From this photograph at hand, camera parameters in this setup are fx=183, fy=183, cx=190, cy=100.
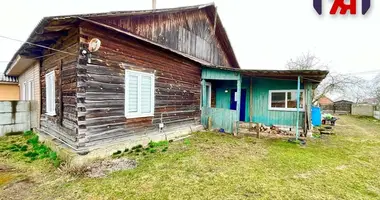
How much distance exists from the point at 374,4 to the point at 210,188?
26.9 feet

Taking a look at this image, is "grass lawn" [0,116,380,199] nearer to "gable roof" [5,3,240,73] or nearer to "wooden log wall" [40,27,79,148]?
"wooden log wall" [40,27,79,148]

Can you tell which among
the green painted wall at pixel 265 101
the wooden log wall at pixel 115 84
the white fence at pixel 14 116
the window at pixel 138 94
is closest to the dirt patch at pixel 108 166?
the wooden log wall at pixel 115 84

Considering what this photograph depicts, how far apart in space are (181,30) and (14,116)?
26.4 feet

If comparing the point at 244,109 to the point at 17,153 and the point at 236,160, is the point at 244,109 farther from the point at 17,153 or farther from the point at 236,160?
the point at 17,153

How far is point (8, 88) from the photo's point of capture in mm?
12828

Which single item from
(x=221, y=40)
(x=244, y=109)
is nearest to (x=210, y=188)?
(x=244, y=109)

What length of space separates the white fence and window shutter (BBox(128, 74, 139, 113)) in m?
5.93

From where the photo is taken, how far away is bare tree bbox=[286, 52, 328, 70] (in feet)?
75.3

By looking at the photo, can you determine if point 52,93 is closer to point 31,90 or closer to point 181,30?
point 31,90

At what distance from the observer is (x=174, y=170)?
4289mm

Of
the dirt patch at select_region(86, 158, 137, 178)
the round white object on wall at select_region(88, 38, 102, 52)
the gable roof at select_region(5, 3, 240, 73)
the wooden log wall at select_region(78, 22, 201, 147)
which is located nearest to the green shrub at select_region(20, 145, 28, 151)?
the wooden log wall at select_region(78, 22, 201, 147)

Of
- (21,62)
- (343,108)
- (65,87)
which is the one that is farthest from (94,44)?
(343,108)

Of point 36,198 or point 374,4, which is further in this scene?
point 374,4

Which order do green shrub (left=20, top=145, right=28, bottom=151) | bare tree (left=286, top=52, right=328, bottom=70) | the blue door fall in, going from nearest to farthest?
green shrub (left=20, top=145, right=28, bottom=151), the blue door, bare tree (left=286, top=52, right=328, bottom=70)
